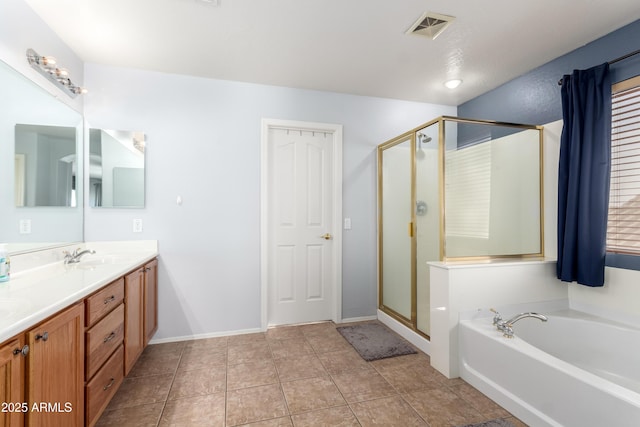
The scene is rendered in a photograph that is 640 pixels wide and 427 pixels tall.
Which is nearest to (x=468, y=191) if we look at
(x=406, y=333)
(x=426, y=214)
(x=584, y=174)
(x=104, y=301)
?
(x=426, y=214)

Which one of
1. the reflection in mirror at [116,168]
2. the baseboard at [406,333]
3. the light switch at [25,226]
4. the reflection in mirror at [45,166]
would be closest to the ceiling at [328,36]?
the reflection in mirror at [116,168]

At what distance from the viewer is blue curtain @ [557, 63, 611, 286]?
212 centimetres

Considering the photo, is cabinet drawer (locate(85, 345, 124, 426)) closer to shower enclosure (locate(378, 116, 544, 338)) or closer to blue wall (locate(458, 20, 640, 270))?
shower enclosure (locate(378, 116, 544, 338))

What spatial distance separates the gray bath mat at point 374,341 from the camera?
8.36 ft

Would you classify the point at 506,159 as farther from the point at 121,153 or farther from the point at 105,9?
the point at 121,153

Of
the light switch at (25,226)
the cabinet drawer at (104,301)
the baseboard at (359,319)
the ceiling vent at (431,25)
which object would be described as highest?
the ceiling vent at (431,25)

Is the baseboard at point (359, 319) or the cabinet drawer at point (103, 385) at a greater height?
the cabinet drawer at point (103, 385)

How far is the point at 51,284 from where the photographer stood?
4.99ft

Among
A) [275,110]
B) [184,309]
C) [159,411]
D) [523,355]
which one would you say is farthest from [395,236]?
[159,411]

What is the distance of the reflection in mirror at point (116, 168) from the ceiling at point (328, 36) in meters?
0.64

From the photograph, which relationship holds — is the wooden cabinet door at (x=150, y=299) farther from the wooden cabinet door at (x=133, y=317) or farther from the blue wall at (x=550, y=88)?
the blue wall at (x=550, y=88)

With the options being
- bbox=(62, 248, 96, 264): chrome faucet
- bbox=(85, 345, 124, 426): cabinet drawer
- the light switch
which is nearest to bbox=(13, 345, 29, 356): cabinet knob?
bbox=(85, 345, 124, 426): cabinet drawer

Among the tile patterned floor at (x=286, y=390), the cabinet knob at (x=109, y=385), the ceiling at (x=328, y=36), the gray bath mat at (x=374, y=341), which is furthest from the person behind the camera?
the gray bath mat at (x=374, y=341)

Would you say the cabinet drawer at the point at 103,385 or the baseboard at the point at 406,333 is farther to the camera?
the baseboard at the point at 406,333
